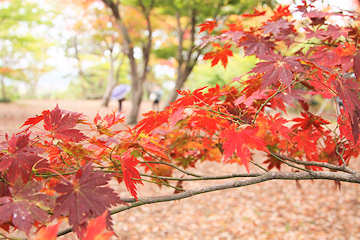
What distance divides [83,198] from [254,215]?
3.64 m

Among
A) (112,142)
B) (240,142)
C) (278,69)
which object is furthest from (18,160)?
(278,69)

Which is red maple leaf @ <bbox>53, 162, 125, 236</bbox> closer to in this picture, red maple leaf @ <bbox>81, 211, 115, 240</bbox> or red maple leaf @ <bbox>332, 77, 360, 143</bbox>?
red maple leaf @ <bbox>81, 211, 115, 240</bbox>

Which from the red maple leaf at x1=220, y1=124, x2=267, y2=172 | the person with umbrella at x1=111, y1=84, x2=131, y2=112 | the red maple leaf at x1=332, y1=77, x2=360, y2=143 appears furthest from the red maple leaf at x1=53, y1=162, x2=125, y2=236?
the person with umbrella at x1=111, y1=84, x2=131, y2=112

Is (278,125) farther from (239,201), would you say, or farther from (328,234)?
(239,201)

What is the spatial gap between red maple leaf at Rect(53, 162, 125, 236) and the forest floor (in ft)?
8.60

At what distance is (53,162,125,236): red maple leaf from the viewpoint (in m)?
0.54

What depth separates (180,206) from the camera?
12.9 ft

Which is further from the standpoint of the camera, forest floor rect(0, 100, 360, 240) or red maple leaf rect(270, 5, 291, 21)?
forest floor rect(0, 100, 360, 240)

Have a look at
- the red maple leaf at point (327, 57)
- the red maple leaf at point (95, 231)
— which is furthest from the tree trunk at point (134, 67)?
the red maple leaf at point (95, 231)

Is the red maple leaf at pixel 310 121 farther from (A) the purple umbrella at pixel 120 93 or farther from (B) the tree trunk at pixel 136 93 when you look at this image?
(A) the purple umbrella at pixel 120 93

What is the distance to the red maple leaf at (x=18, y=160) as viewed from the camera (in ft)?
1.95

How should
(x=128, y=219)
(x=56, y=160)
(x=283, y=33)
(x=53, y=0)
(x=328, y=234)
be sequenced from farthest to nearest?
(x=53, y=0) < (x=128, y=219) < (x=328, y=234) < (x=283, y=33) < (x=56, y=160)

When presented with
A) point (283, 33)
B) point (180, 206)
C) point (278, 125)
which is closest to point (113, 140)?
point (278, 125)

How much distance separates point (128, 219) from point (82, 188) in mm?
3214
